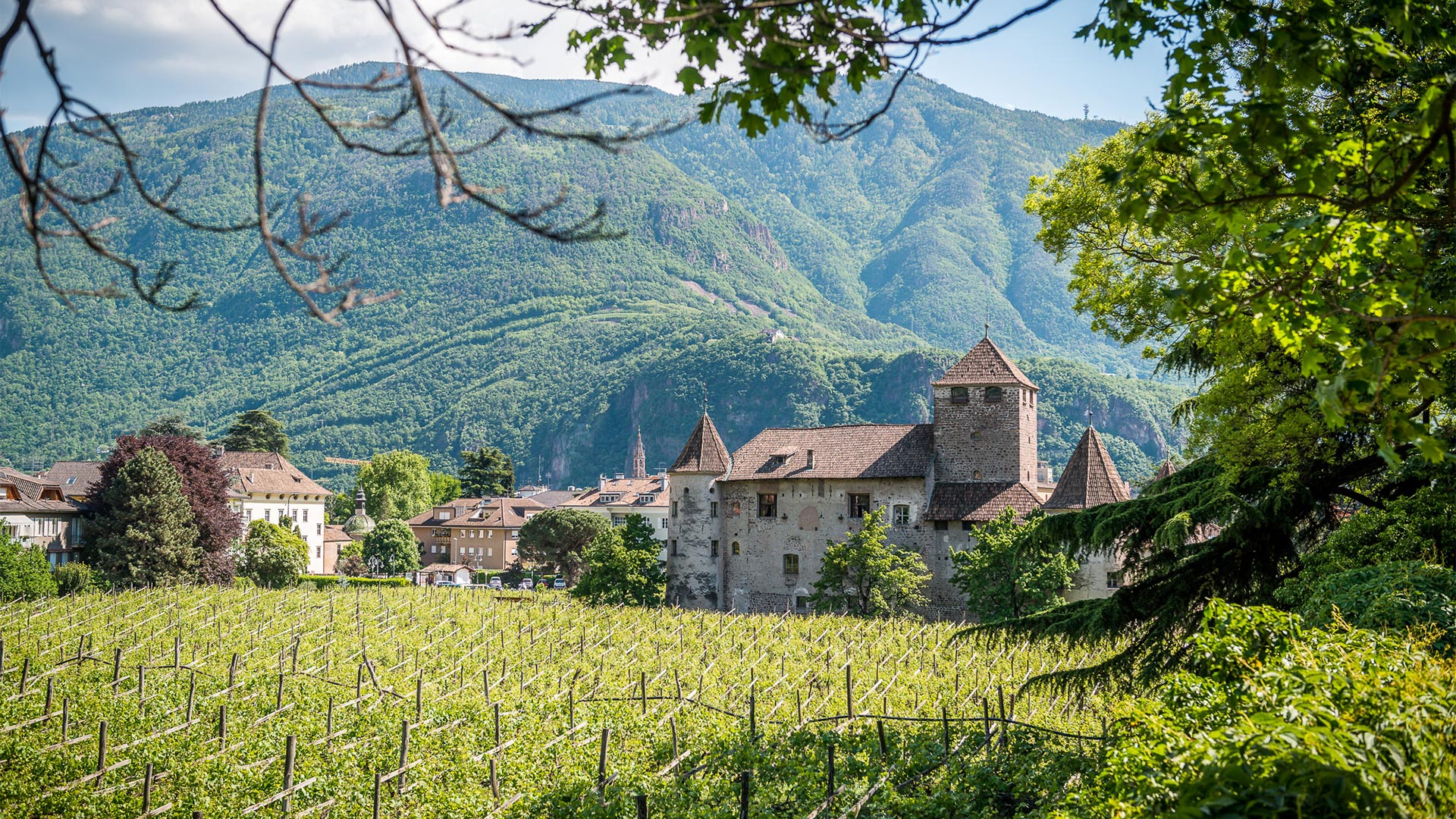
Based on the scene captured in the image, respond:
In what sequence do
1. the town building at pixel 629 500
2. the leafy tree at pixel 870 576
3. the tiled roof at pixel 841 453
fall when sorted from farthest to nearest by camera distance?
the town building at pixel 629 500, the tiled roof at pixel 841 453, the leafy tree at pixel 870 576

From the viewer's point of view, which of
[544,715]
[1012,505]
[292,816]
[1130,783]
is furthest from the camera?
[1012,505]

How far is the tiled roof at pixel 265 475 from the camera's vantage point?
259ft

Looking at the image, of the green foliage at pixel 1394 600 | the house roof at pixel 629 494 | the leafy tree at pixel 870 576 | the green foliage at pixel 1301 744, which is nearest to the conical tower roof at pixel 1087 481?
the leafy tree at pixel 870 576

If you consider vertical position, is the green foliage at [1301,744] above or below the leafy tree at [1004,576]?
above

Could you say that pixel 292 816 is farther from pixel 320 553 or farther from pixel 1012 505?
pixel 320 553

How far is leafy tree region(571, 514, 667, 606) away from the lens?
148ft

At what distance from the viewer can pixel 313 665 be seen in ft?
93.9

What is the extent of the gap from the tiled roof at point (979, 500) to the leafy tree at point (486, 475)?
75682 mm

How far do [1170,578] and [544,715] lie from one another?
45.7 feet

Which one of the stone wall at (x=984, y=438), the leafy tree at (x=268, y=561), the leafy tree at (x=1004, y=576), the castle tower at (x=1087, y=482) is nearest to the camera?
the leafy tree at (x=1004, y=576)

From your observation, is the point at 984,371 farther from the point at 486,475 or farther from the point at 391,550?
the point at 486,475

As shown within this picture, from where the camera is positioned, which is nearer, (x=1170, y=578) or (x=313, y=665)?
(x=1170, y=578)

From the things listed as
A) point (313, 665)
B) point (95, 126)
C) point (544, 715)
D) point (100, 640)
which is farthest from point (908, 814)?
point (100, 640)

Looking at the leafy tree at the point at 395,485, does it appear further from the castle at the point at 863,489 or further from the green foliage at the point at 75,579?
the castle at the point at 863,489
